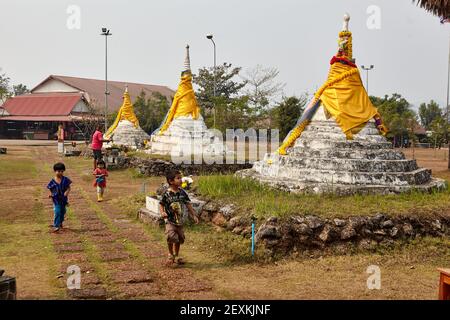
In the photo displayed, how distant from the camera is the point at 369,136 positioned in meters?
10.8

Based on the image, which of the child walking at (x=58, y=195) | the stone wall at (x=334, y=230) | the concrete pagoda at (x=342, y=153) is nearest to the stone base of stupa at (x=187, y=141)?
the concrete pagoda at (x=342, y=153)

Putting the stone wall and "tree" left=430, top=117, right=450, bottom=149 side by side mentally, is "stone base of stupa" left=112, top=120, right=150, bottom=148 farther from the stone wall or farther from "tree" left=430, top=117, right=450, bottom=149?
"tree" left=430, top=117, right=450, bottom=149

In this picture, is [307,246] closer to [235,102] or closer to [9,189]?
[9,189]

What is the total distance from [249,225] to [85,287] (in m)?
3.23

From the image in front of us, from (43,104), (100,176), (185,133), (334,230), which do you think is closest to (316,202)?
(334,230)

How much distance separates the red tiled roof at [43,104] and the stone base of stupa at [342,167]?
34835 mm

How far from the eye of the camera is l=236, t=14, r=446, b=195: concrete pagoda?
988 cm

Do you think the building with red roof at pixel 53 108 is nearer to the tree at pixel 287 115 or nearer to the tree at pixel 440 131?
the tree at pixel 287 115

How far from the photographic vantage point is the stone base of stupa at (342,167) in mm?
9828

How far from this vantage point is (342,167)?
10000mm

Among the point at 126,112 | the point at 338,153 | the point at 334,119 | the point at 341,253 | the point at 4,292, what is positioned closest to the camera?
the point at 4,292

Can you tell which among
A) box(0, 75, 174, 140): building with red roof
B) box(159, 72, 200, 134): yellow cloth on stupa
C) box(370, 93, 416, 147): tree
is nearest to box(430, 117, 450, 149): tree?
box(370, 93, 416, 147): tree

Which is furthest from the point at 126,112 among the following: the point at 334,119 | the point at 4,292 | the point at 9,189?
the point at 4,292

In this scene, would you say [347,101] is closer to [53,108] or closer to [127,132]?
[127,132]
